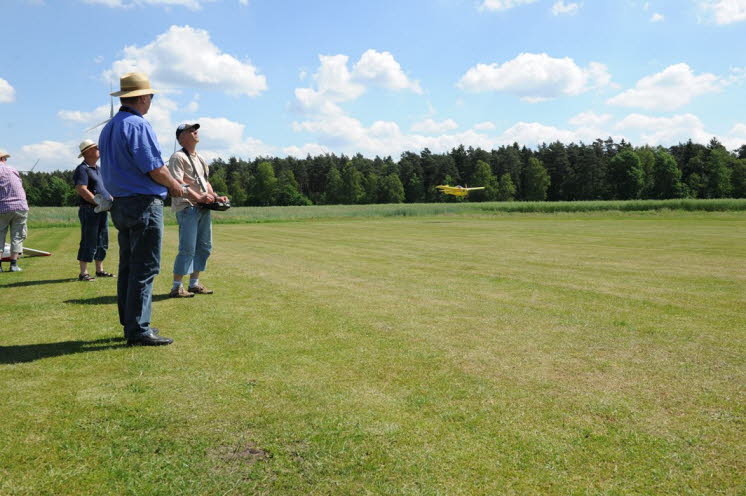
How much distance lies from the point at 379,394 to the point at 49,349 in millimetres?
3170

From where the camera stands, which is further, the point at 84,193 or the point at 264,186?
the point at 264,186

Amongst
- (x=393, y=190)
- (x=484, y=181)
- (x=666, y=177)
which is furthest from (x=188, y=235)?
(x=666, y=177)

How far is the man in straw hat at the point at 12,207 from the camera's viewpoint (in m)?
9.89

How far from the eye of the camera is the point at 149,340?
4789mm

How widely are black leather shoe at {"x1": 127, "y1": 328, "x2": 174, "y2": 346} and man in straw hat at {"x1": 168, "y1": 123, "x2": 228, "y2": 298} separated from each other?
7.61ft

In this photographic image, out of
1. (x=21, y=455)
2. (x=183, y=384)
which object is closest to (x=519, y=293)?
(x=183, y=384)

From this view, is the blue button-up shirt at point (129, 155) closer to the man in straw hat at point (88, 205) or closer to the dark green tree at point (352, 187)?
the man in straw hat at point (88, 205)

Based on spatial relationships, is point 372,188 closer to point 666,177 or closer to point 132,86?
point 666,177

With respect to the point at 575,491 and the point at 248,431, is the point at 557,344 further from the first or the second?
A: the point at 248,431

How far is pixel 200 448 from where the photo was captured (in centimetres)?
281

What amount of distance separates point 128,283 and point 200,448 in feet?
8.89

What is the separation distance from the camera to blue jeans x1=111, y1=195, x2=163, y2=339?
4.82 meters

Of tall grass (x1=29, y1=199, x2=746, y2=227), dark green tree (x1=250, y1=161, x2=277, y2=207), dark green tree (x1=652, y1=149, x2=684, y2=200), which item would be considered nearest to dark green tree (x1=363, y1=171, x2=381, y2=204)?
dark green tree (x1=250, y1=161, x2=277, y2=207)

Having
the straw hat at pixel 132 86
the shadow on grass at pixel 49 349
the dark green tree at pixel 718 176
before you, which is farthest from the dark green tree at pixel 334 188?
the shadow on grass at pixel 49 349
